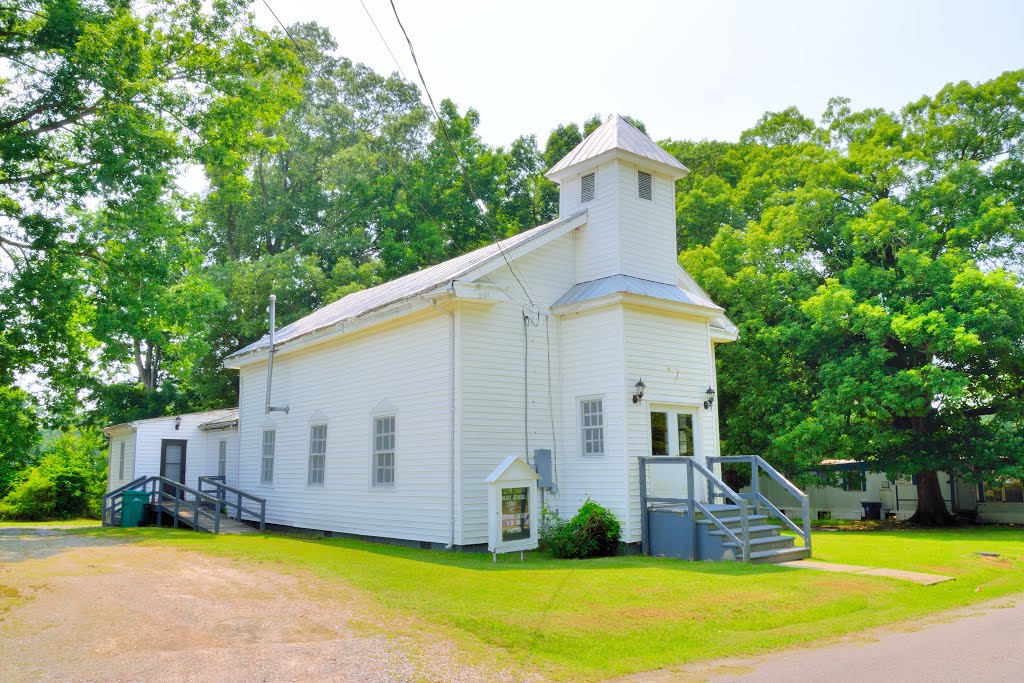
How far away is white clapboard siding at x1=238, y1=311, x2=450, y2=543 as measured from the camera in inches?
563

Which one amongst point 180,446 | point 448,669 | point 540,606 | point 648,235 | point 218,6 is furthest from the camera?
point 180,446

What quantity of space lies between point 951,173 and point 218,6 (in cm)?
2180

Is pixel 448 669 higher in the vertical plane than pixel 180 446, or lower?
lower

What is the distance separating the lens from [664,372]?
14.6m

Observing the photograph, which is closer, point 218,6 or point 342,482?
point 342,482

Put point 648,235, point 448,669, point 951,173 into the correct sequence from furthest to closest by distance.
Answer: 1. point 951,173
2. point 648,235
3. point 448,669

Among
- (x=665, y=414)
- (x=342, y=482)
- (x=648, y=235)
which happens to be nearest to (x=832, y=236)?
(x=648, y=235)

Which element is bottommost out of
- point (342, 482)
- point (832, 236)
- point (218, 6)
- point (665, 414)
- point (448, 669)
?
point (448, 669)

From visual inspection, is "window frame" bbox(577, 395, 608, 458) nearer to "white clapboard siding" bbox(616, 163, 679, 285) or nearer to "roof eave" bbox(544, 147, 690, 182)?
"white clapboard siding" bbox(616, 163, 679, 285)

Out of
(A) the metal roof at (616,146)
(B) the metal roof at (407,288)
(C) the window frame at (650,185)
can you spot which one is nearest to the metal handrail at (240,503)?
(B) the metal roof at (407,288)

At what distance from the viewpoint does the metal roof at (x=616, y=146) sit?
15578 millimetres

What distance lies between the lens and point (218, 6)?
2133 cm

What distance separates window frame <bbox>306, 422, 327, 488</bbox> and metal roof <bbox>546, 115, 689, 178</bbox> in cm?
788

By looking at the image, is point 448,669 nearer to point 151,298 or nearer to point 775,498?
point 151,298
